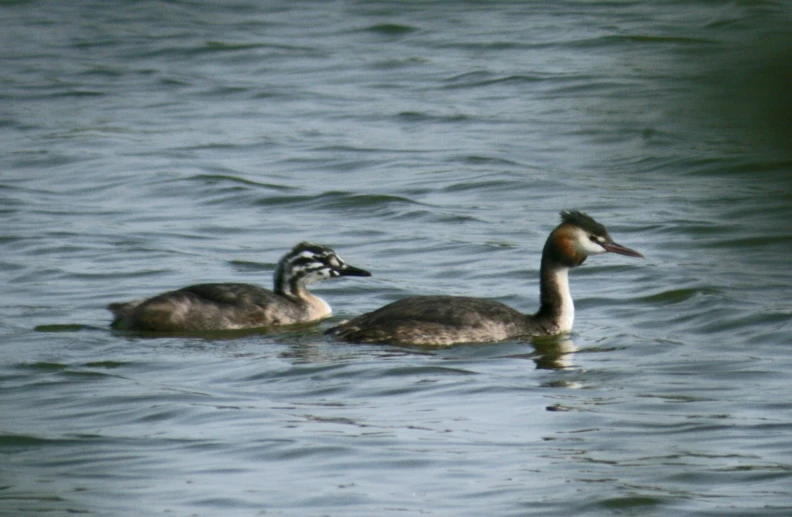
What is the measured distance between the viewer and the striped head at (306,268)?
37.2 ft

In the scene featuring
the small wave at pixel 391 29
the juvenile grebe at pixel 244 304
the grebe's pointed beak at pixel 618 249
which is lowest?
the juvenile grebe at pixel 244 304

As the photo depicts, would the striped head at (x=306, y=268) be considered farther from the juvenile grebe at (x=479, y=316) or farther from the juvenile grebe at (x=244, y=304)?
the juvenile grebe at (x=479, y=316)

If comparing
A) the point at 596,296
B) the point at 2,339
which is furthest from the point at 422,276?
the point at 2,339

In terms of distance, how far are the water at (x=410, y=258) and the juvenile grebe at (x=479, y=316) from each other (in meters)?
0.16

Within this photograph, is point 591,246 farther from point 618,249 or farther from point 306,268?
point 306,268

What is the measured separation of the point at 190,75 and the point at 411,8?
514 cm

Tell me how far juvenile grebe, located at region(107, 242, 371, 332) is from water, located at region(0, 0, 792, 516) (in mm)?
213

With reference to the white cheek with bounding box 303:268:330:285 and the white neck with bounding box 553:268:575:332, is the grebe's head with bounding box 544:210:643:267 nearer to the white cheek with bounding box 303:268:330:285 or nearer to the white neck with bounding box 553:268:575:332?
the white neck with bounding box 553:268:575:332

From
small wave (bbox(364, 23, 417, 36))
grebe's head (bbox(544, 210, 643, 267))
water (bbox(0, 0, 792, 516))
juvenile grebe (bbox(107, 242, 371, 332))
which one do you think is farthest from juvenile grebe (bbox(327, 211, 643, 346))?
small wave (bbox(364, 23, 417, 36))

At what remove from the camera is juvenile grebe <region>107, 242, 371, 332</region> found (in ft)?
34.1

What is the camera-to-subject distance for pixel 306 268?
447 inches

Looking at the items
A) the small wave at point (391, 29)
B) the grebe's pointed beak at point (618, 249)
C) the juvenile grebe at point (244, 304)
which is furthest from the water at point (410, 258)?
the grebe's pointed beak at point (618, 249)

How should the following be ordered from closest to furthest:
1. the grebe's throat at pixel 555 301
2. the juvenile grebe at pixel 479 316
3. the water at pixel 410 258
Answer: the water at pixel 410 258, the juvenile grebe at pixel 479 316, the grebe's throat at pixel 555 301

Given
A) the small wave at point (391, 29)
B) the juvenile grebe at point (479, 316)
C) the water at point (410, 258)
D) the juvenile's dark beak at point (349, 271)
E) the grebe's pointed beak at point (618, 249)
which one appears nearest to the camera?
the water at point (410, 258)
